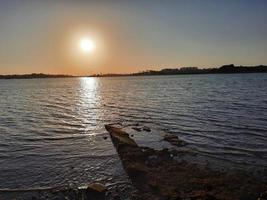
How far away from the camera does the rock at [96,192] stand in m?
11.8

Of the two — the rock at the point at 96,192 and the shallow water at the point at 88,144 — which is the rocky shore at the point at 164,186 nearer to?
A: the rock at the point at 96,192

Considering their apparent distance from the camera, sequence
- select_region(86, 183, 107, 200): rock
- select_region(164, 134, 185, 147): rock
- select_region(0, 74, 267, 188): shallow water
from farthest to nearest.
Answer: select_region(164, 134, 185, 147): rock → select_region(0, 74, 267, 188): shallow water → select_region(86, 183, 107, 200): rock

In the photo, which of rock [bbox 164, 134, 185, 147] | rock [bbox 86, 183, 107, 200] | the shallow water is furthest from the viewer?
rock [bbox 164, 134, 185, 147]

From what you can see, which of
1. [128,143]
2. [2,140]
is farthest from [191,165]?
[2,140]

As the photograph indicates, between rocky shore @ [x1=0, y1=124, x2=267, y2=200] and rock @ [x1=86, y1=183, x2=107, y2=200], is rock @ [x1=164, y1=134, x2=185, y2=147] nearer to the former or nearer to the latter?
rocky shore @ [x1=0, y1=124, x2=267, y2=200]

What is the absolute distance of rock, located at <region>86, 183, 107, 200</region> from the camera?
38.9 ft

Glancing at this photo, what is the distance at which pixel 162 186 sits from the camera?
12625 mm

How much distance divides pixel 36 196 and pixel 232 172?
9.47 meters

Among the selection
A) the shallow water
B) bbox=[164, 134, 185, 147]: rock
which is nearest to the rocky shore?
the shallow water

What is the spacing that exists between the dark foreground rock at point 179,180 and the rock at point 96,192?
1320 mm

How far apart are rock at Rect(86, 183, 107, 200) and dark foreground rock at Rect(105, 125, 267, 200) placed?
4.33 ft

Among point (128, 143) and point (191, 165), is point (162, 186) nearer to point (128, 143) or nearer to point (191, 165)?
point (191, 165)

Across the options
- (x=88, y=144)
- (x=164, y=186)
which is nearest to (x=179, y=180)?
(x=164, y=186)

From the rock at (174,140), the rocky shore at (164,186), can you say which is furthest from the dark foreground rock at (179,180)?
the rock at (174,140)
